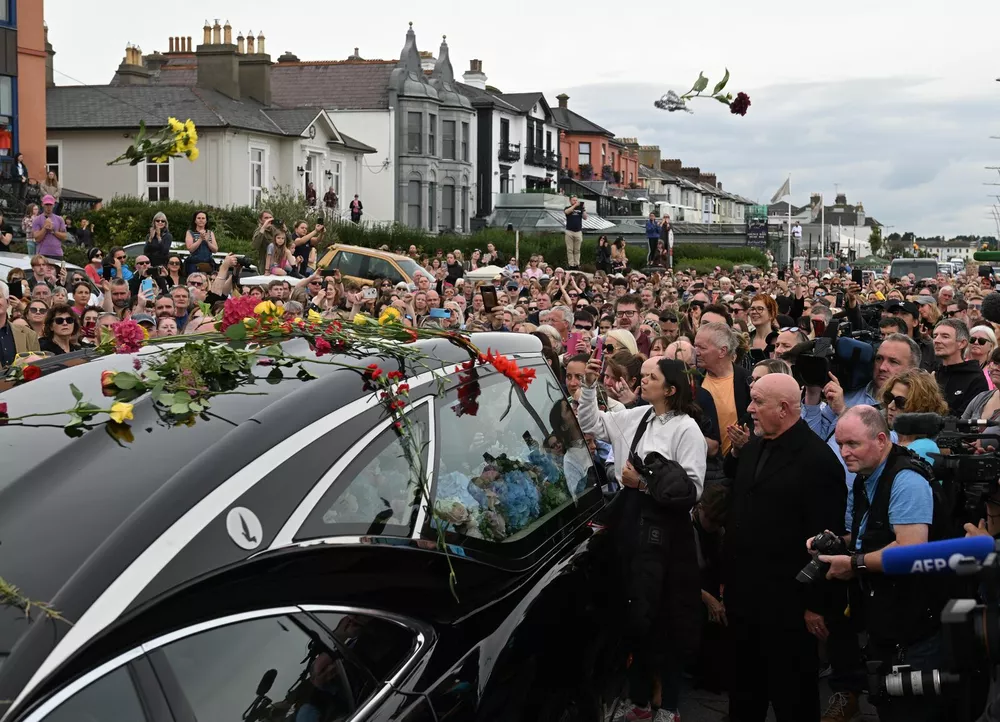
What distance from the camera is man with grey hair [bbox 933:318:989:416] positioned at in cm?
884

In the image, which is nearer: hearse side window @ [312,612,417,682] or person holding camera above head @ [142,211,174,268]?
hearse side window @ [312,612,417,682]

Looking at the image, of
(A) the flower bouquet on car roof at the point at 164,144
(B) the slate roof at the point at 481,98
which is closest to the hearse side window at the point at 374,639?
(A) the flower bouquet on car roof at the point at 164,144

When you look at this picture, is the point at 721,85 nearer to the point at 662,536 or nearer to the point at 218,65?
the point at 662,536

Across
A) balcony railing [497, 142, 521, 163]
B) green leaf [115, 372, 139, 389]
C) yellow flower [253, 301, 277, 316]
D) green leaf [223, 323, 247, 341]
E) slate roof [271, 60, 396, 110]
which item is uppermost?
slate roof [271, 60, 396, 110]

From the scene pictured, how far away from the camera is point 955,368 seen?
29.8 ft

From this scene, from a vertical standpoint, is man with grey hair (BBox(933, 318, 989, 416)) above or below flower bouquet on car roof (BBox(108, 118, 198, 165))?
below

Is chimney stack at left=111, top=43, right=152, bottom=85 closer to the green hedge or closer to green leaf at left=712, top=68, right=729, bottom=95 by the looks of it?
the green hedge

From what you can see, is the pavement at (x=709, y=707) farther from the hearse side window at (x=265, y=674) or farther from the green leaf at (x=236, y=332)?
the hearse side window at (x=265, y=674)

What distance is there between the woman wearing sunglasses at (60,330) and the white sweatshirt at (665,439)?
18.0 ft

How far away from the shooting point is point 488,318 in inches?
504

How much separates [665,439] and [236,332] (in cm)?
289

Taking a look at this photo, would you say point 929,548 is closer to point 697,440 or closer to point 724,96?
point 697,440

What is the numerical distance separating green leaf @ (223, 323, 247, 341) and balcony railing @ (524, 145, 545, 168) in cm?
7378

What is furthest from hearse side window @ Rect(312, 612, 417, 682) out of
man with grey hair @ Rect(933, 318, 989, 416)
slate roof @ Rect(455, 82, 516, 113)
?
slate roof @ Rect(455, 82, 516, 113)
